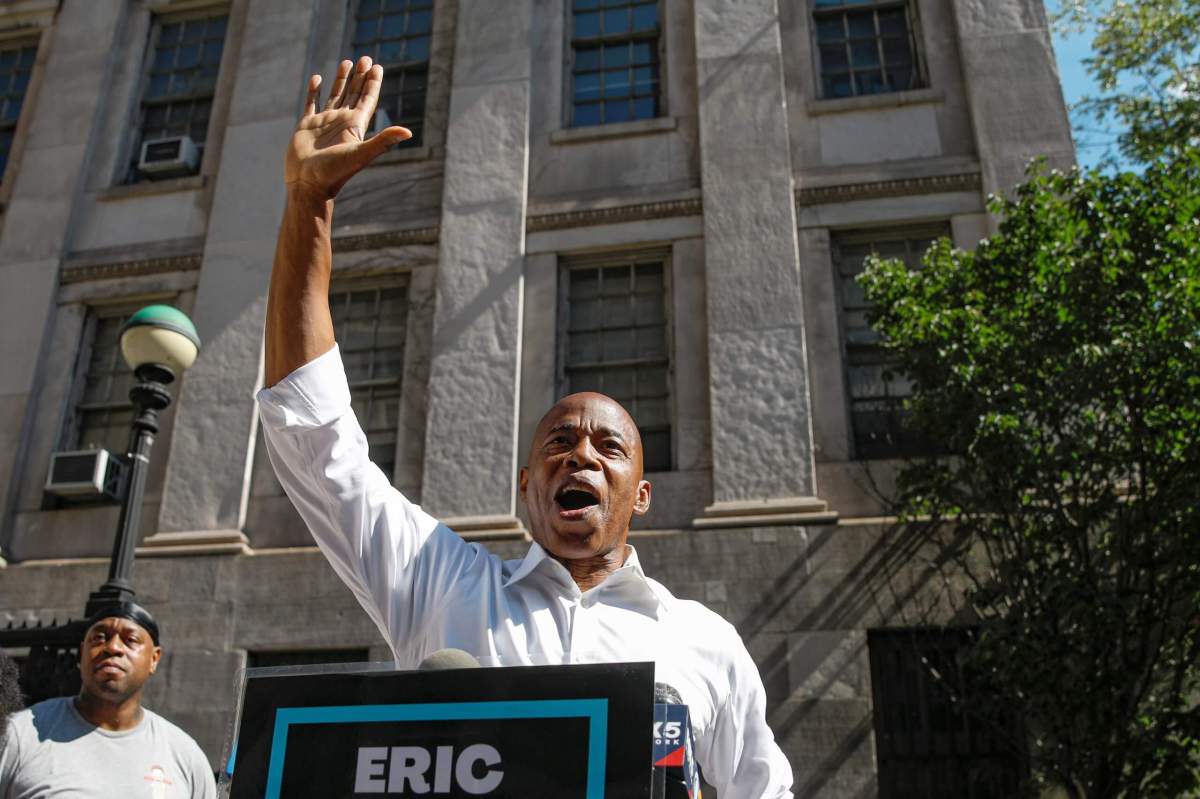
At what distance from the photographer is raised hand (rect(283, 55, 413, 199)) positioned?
8.09 ft

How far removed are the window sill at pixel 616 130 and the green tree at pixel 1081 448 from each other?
4101mm

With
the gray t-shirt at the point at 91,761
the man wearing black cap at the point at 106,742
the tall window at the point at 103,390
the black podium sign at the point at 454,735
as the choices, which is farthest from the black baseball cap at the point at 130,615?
the tall window at the point at 103,390

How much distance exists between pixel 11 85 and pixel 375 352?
23.2ft

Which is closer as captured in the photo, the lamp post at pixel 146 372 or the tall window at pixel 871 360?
the lamp post at pixel 146 372

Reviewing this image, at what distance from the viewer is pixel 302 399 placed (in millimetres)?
2344

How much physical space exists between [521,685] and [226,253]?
456 inches

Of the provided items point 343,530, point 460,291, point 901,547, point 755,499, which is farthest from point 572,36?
point 343,530

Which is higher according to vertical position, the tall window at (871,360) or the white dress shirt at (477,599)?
the tall window at (871,360)

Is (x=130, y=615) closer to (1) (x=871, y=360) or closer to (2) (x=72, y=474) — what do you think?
(2) (x=72, y=474)

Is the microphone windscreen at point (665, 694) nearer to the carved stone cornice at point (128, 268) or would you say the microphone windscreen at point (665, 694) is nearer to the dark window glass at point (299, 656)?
the dark window glass at point (299, 656)

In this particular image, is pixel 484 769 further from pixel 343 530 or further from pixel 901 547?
pixel 901 547

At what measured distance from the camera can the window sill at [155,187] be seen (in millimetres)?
13062

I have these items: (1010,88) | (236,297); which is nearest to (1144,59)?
(1010,88)

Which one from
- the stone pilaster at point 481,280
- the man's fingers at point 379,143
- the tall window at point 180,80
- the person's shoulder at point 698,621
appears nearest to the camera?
the man's fingers at point 379,143
